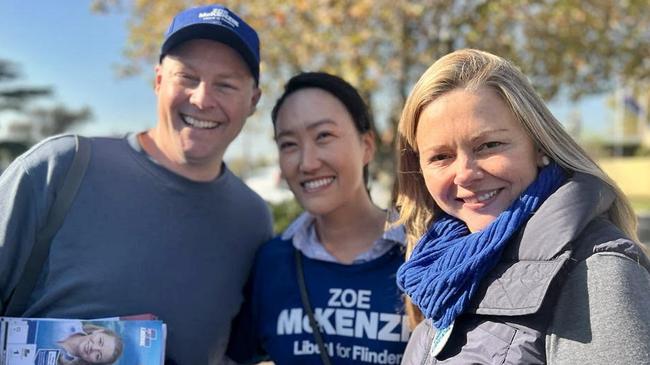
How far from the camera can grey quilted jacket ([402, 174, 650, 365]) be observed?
4.71 feet

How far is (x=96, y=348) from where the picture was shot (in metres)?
2.12

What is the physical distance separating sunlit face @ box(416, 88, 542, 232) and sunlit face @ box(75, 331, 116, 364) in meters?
1.25

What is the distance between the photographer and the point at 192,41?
8.89ft

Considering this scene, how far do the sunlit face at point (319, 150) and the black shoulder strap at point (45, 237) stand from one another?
2.89ft

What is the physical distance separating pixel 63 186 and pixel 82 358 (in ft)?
2.16

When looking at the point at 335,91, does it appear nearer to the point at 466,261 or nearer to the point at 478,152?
the point at 478,152

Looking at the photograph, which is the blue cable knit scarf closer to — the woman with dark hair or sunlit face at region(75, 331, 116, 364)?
the woman with dark hair

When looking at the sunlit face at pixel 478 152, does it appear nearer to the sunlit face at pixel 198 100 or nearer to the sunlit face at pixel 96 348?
the sunlit face at pixel 198 100

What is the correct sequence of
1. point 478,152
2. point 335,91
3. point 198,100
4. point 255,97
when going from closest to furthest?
point 478,152 → point 198,100 → point 335,91 → point 255,97

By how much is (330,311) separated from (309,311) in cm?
9

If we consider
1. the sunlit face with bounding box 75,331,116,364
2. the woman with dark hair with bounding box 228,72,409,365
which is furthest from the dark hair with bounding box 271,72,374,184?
the sunlit face with bounding box 75,331,116,364

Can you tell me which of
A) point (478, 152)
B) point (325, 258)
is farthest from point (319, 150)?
point (478, 152)

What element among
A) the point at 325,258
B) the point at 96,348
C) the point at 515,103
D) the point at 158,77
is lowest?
the point at 96,348

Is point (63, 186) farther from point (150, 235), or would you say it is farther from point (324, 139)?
point (324, 139)
